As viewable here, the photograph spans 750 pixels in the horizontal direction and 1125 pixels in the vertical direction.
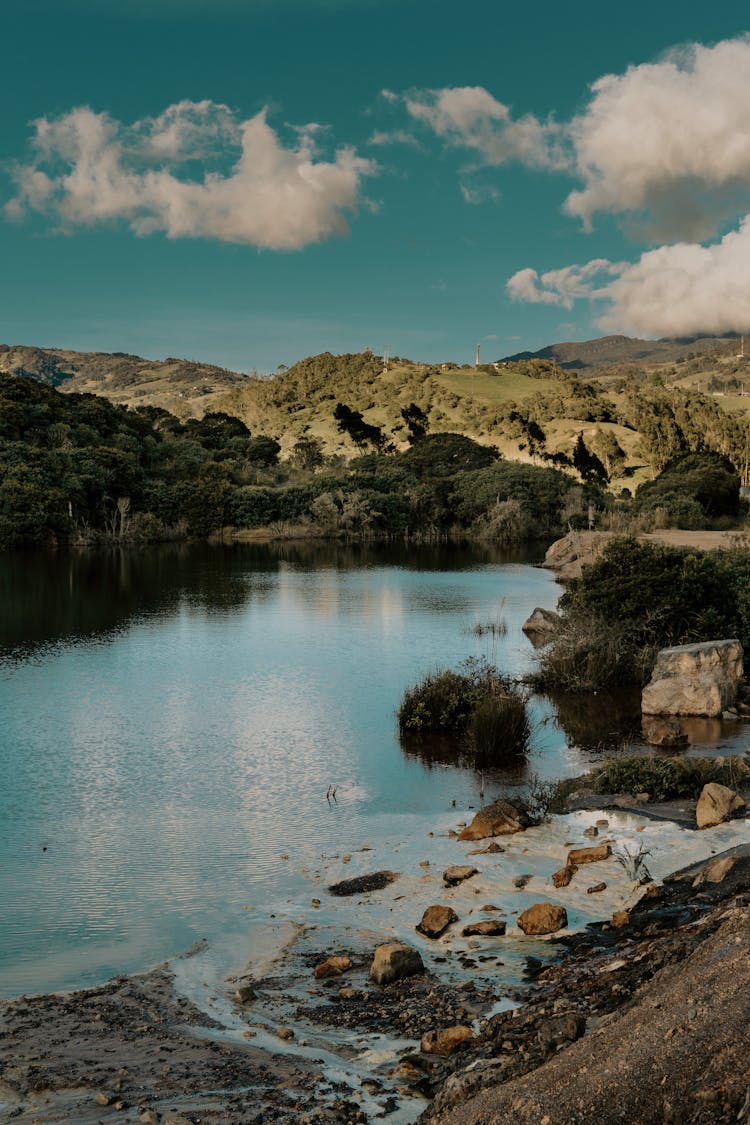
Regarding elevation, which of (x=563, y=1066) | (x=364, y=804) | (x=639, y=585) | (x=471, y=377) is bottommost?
(x=364, y=804)

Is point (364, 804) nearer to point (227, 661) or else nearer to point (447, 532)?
point (227, 661)

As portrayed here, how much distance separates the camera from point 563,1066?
3812 mm

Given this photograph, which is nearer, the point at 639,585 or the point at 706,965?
the point at 706,965

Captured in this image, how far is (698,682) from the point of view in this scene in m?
14.2

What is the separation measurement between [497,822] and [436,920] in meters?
2.33

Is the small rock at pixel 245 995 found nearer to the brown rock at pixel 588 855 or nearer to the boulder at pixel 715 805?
the brown rock at pixel 588 855

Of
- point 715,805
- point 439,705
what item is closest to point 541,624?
point 439,705

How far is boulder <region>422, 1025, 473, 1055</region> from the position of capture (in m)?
5.07

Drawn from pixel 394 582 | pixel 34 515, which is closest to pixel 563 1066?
pixel 394 582

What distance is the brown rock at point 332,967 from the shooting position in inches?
256

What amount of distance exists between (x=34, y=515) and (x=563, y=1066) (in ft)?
149

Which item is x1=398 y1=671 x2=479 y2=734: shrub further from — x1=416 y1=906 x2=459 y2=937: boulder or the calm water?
x1=416 y1=906 x2=459 y2=937: boulder

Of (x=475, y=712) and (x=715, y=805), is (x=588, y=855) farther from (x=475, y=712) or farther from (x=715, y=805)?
(x=475, y=712)

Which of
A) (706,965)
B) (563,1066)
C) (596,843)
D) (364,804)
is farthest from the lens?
(364,804)
